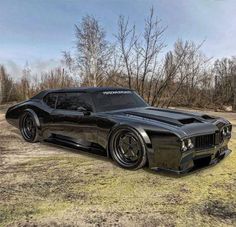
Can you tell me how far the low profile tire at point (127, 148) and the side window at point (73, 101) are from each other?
0.86m

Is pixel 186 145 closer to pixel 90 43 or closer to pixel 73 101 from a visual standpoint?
pixel 73 101

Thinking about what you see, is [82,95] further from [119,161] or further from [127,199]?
[127,199]

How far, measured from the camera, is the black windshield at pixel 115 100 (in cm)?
550

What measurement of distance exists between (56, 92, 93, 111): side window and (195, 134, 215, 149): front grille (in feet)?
6.25

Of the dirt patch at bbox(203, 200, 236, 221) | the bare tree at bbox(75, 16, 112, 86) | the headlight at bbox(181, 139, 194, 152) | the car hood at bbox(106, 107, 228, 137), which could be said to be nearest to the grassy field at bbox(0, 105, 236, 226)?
the dirt patch at bbox(203, 200, 236, 221)

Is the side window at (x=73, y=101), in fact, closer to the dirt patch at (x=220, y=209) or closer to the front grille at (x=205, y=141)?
the front grille at (x=205, y=141)

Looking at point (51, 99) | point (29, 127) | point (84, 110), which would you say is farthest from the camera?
point (29, 127)

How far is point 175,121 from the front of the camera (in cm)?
457

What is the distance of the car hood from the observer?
4.34 m

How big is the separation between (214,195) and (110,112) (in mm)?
2176

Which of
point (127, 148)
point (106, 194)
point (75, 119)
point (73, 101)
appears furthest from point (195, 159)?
point (73, 101)

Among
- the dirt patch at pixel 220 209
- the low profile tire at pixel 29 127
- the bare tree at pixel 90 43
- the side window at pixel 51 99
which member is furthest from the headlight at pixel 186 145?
the bare tree at pixel 90 43

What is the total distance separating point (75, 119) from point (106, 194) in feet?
6.60

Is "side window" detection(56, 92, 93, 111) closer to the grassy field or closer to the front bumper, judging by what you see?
the grassy field
